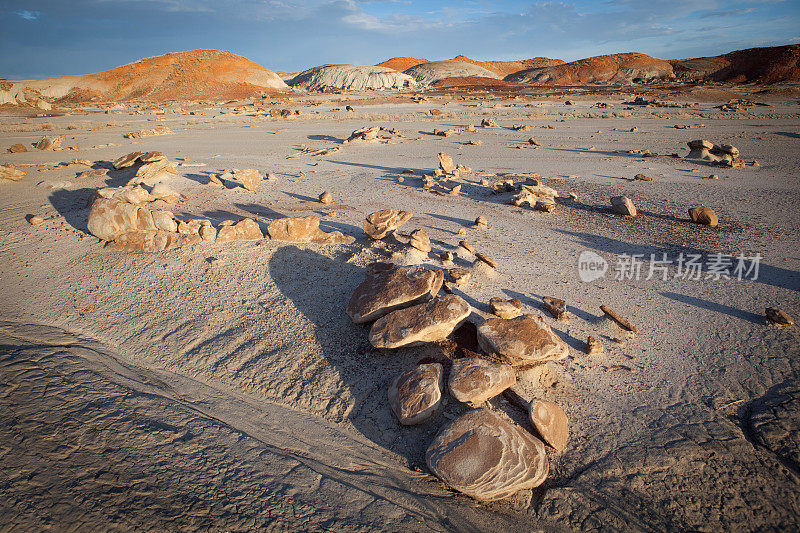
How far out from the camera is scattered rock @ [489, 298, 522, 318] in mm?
3682

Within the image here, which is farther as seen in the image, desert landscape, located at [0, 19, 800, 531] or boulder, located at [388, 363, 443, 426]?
boulder, located at [388, 363, 443, 426]

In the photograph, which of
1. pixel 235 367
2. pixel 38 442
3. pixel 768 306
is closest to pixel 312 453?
pixel 235 367

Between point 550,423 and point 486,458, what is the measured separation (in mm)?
631

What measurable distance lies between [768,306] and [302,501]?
4956mm

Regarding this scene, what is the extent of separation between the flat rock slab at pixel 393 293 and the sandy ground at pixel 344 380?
250 millimetres

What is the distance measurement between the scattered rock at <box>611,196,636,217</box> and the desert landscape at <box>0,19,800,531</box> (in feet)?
0.12

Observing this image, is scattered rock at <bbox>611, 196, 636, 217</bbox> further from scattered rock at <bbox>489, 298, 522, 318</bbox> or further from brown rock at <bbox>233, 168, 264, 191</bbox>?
brown rock at <bbox>233, 168, 264, 191</bbox>

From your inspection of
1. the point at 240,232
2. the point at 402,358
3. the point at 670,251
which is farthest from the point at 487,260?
the point at 240,232

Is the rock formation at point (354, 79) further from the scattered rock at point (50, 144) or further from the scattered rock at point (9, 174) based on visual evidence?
the scattered rock at point (9, 174)

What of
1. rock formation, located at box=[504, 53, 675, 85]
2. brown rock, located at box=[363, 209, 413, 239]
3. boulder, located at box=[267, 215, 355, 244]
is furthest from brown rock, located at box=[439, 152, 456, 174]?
rock formation, located at box=[504, 53, 675, 85]

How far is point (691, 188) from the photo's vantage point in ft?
26.0

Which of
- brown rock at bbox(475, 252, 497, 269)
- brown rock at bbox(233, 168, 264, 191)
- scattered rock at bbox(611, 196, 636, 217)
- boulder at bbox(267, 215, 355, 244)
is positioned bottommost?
brown rock at bbox(475, 252, 497, 269)

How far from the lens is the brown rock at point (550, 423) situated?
260 centimetres

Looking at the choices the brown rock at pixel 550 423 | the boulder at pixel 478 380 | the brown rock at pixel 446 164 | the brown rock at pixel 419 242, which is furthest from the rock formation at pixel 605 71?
the brown rock at pixel 550 423
